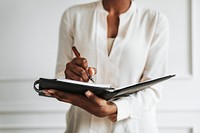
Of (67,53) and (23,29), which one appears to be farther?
(23,29)

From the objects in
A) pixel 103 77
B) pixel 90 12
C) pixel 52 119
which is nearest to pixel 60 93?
pixel 103 77

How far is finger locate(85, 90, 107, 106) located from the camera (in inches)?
30.7

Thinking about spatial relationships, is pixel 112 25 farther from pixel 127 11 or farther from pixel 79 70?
pixel 79 70

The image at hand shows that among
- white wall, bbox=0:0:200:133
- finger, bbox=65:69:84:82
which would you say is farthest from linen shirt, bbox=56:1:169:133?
white wall, bbox=0:0:200:133

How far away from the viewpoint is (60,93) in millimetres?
811

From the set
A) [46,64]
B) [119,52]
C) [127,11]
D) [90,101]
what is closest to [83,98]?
[90,101]

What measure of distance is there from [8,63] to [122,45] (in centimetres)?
77

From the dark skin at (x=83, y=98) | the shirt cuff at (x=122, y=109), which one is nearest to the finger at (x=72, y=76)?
the dark skin at (x=83, y=98)

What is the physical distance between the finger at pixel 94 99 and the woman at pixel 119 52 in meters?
0.09

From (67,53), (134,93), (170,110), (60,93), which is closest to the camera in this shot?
(60,93)

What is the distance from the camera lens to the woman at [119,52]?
3.12 feet

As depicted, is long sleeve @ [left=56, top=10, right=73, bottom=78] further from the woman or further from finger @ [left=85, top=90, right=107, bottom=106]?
finger @ [left=85, top=90, right=107, bottom=106]

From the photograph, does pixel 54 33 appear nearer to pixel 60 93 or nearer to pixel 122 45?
pixel 122 45

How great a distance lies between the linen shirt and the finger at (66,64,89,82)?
0.43 ft
